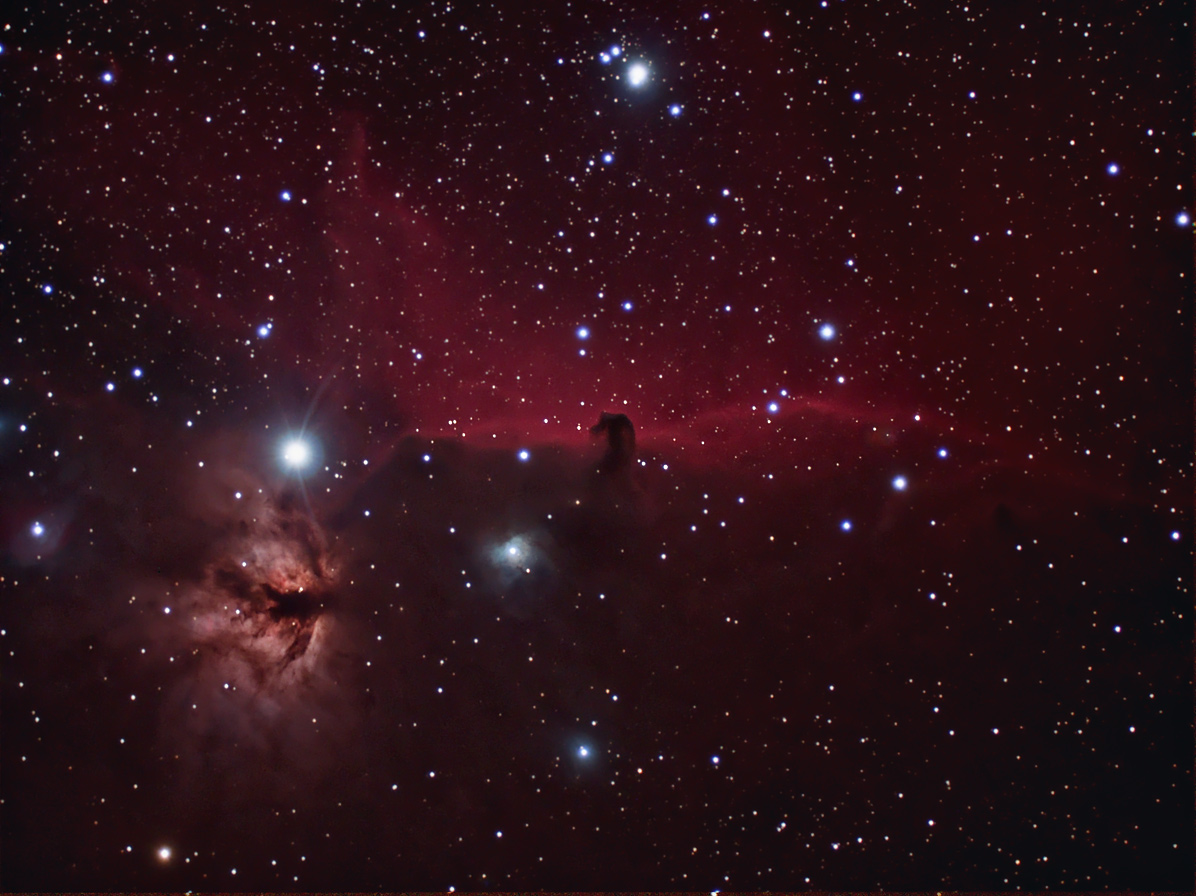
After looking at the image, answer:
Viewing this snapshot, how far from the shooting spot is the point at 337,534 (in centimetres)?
94

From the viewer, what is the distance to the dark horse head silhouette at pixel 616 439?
36.3 inches

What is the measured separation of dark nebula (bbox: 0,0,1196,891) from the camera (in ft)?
2.96

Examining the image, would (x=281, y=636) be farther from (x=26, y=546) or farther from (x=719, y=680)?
(x=719, y=680)

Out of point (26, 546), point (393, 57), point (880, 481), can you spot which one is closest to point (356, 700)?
point (26, 546)

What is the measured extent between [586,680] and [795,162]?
42.2 inches

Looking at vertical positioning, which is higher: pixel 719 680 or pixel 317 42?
pixel 317 42

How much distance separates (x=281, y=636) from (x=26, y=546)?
528 millimetres

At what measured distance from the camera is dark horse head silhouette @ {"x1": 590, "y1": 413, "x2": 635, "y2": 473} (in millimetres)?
921

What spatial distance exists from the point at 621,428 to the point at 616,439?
0.9 inches

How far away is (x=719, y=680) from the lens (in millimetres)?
937

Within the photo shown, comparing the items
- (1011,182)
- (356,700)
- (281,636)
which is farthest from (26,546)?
(1011,182)

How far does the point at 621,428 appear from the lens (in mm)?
922

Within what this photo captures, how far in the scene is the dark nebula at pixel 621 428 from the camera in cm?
90

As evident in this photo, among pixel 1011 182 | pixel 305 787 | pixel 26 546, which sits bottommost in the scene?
pixel 305 787
